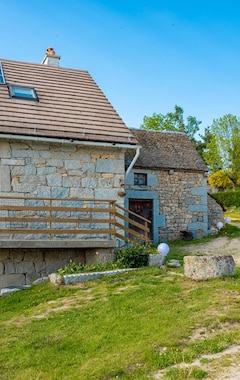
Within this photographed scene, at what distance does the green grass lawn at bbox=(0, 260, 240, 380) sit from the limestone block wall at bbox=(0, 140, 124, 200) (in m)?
2.95

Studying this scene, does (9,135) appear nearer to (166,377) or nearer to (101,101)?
(101,101)

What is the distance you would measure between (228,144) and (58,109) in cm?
2321

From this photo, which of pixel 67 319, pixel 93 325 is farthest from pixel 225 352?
pixel 67 319

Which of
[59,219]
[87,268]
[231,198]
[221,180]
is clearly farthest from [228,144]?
[87,268]

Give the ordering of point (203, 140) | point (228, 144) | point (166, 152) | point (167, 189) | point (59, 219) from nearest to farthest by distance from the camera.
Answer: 1. point (59, 219)
2. point (167, 189)
3. point (166, 152)
4. point (228, 144)
5. point (203, 140)

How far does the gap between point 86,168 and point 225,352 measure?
23.2ft

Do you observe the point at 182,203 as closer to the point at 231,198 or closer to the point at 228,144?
the point at 231,198

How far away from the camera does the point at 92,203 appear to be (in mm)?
11156

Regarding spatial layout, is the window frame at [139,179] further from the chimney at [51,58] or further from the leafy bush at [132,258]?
the leafy bush at [132,258]

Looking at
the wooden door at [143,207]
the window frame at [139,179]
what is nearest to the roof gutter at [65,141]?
the window frame at [139,179]

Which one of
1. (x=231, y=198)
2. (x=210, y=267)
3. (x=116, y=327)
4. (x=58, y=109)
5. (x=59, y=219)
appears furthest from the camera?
(x=231, y=198)

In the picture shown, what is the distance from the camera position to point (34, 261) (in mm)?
10289

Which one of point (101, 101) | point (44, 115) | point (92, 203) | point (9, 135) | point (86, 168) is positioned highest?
point (101, 101)

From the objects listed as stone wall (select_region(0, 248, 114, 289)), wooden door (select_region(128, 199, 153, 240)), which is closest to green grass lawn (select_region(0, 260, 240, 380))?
stone wall (select_region(0, 248, 114, 289))
